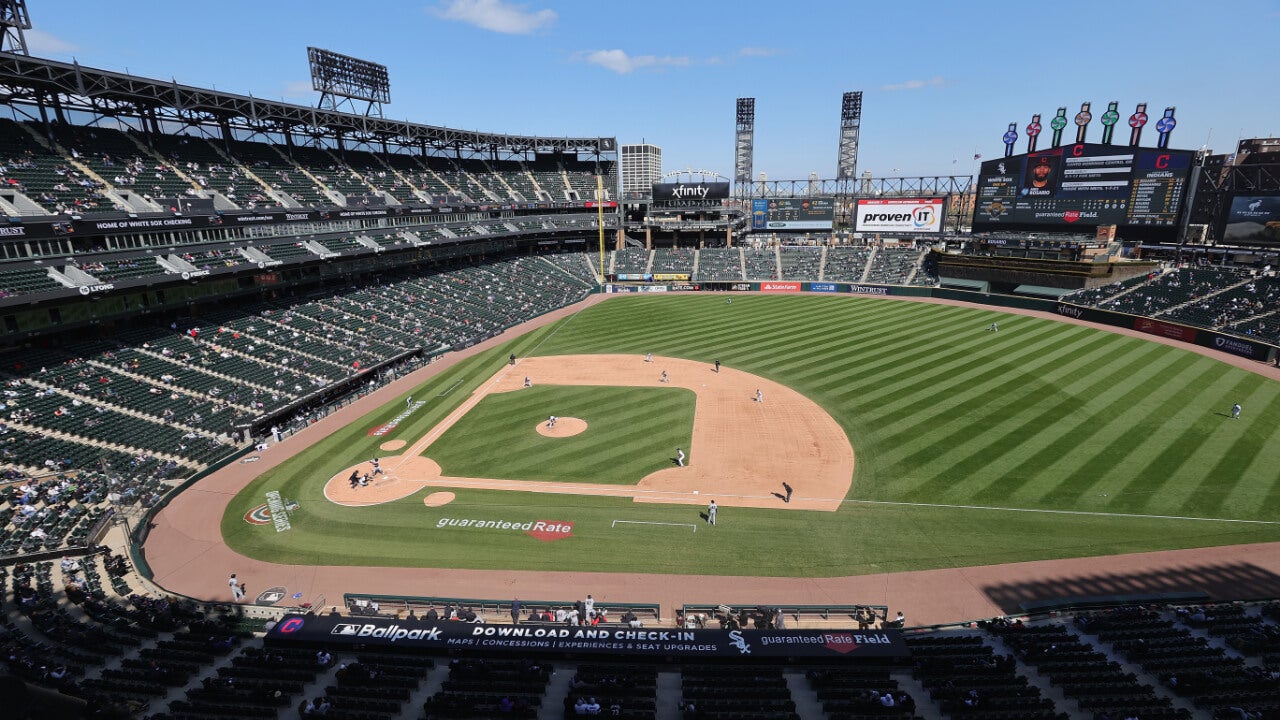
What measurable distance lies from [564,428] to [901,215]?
70.5 metres

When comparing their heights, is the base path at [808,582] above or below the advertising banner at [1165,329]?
below

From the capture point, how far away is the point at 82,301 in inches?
1280

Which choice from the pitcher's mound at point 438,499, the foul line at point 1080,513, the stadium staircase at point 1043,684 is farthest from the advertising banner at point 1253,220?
the pitcher's mound at point 438,499

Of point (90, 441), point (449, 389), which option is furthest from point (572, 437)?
point (90, 441)

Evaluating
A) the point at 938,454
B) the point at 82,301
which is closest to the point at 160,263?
the point at 82,301

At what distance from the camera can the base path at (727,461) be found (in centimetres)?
2536

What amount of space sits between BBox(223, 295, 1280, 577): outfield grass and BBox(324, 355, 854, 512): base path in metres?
0.84

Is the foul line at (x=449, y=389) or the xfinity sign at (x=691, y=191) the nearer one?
the foul line at (x=449, y=389)

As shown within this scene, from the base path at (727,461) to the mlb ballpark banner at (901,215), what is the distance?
181 feet

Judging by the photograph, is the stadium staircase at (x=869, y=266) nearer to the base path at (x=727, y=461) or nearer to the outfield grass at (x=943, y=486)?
the outfield grass at (x=943, y=486)

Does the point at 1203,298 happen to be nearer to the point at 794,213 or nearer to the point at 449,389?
the point at 794,213

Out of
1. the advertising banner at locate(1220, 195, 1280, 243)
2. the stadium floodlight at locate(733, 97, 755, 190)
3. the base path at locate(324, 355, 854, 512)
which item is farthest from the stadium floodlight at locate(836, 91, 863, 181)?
the base path at locate(324, 355, 854, 512)

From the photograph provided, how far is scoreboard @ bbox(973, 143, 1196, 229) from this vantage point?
55625 millimetres

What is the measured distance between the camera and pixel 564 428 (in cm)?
3244
